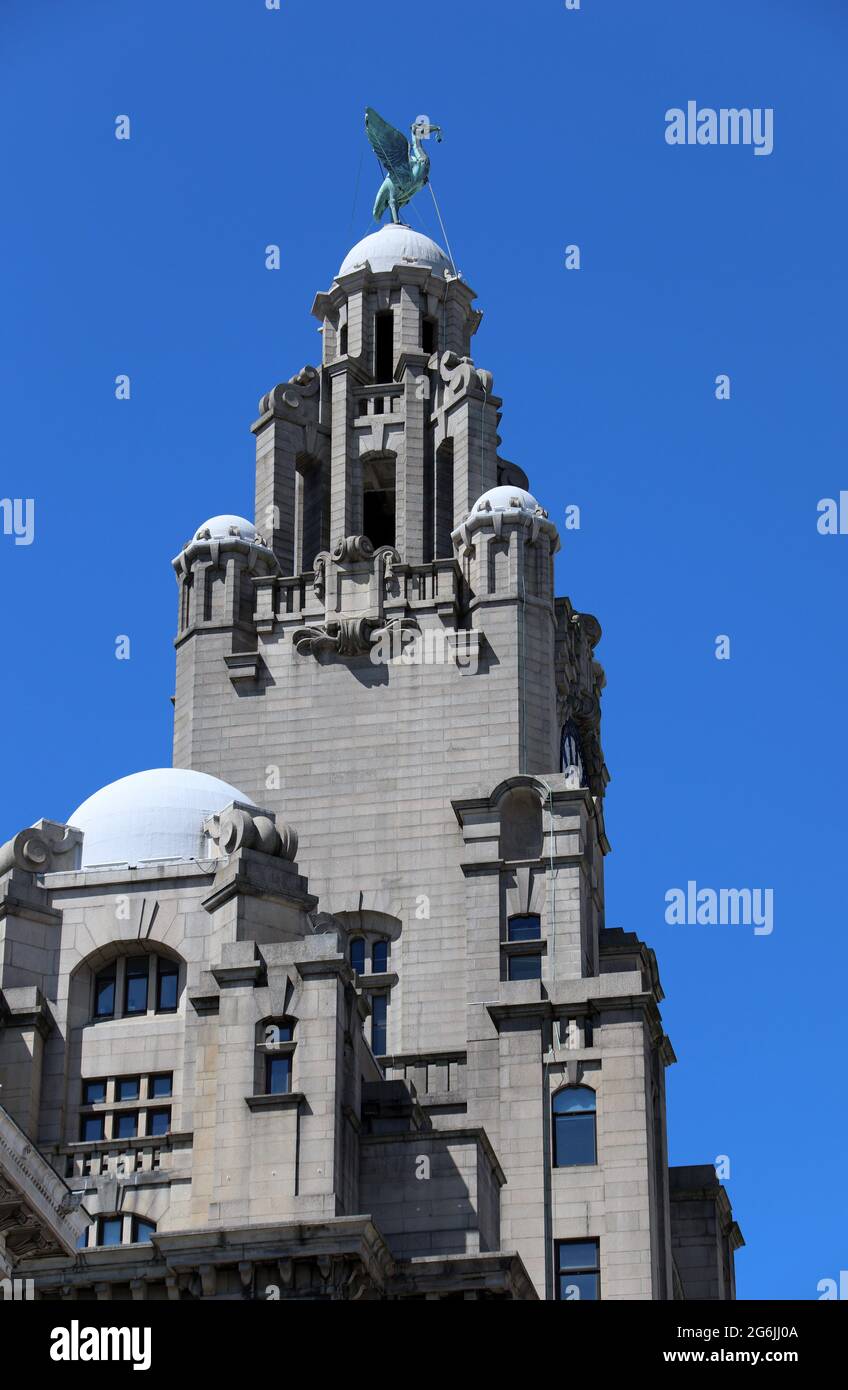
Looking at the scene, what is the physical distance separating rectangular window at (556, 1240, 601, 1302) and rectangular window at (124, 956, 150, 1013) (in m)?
11.8

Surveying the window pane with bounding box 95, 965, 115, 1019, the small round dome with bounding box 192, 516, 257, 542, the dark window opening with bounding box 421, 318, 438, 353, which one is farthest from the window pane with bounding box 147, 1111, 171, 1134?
the dark window opening with bounding box 421, 318, 438, 353

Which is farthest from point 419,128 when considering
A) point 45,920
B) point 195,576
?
point 45,920

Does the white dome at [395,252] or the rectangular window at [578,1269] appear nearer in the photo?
the rectangular window at [578,1269]

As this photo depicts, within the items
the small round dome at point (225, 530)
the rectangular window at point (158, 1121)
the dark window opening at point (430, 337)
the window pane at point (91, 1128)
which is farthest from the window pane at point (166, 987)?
the dark window opening at point (430, 337)

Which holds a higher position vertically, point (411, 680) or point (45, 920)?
point (411, 680)

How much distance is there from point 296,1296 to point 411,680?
Result: 991 inches

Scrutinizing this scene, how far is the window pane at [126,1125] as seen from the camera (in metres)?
67.9

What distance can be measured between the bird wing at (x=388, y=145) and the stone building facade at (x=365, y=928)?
720 centimetres

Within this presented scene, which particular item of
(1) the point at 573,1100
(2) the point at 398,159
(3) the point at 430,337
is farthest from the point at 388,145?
(1) the point at 573,1100

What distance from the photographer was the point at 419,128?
99.9 m

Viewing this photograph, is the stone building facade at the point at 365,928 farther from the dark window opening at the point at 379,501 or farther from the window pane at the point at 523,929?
the window pane at the point at 523,929

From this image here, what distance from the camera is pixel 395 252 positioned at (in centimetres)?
9425

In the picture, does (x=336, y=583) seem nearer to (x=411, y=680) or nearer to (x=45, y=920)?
(x=411, y=680)
